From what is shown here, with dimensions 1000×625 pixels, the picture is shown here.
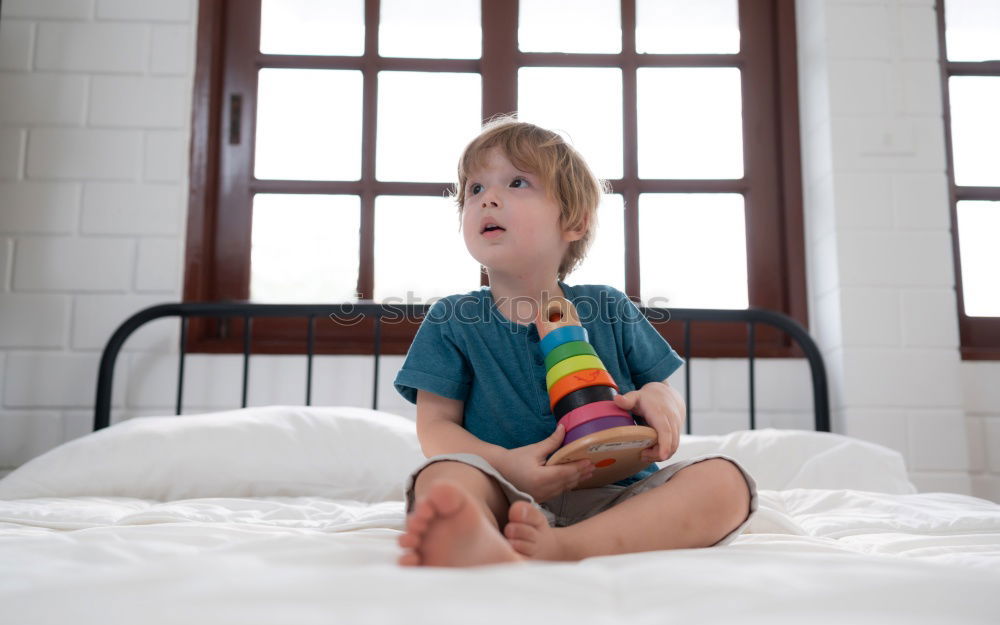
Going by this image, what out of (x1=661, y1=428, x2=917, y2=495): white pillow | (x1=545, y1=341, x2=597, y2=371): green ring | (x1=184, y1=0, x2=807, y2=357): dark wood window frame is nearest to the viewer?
(x1=545, y1=341, x2=597, y2=371): green ring

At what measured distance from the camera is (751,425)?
2023mm

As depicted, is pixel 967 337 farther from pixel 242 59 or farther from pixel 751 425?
pixel 242 59

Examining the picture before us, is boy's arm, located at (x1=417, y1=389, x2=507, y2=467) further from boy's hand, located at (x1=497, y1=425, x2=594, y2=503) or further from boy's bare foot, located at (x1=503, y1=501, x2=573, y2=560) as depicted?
boy's bare foot, located at (x1=503, y1=501, x2=573, y2=560)

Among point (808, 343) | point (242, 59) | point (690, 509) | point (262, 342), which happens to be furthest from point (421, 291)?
point (690, 509)

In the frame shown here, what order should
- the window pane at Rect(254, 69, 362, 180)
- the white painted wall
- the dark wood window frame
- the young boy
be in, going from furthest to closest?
the window pane at Rect(254, 69, 362, 180), the dark wood window frame, the white painted wall, the young boy

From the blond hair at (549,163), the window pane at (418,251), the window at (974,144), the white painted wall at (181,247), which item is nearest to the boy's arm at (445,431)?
the blond hair at (549,163)

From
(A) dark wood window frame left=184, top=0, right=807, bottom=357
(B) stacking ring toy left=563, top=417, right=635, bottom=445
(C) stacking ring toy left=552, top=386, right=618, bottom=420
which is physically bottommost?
(B) stacking ring toy left=563, top=417, right=635, bottom=445

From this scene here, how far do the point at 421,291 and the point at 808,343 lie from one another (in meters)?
1.00

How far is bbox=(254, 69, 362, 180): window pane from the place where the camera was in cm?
234

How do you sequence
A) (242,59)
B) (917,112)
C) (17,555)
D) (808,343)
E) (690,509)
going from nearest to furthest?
(17,555) < (690,509) < (808,343) < (917,112) < (242,59)

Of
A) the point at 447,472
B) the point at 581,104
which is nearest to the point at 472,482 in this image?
the point at 447,472

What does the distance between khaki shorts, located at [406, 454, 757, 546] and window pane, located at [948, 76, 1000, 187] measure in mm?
1828

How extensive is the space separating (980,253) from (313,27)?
6.39ft

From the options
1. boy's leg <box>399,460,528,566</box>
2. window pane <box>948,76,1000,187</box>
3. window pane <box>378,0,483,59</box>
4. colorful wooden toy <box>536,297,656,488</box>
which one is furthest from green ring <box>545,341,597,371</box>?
window pane <box>948,76,1000,187</box>
